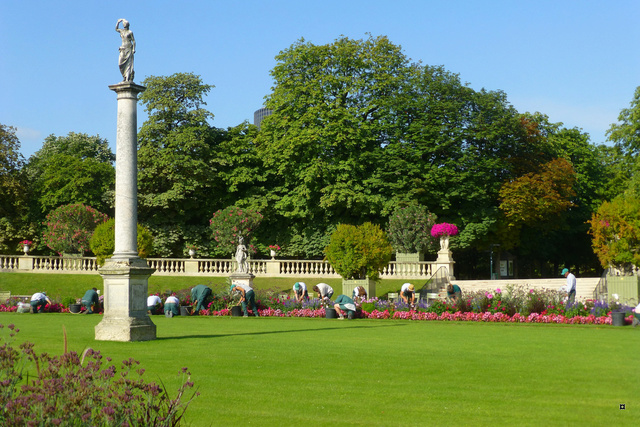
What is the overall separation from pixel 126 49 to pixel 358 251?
1602 centimetres

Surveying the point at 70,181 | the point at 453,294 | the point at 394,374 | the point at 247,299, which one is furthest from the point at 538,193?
the point at 394,374

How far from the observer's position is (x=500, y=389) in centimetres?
878

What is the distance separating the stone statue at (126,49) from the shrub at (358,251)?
49.8 ft

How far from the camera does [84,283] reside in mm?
41094

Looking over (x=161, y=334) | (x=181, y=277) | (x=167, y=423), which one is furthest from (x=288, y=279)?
(x=167, y=423)

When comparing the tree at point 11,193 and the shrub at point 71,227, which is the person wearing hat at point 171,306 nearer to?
the shrub at point 71,227

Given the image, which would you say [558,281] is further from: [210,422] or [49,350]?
[210,422]

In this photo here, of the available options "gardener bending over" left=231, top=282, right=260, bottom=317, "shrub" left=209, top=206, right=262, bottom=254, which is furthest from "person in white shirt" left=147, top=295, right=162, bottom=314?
"shrub" left=209, top=206, right=262, bottom=254

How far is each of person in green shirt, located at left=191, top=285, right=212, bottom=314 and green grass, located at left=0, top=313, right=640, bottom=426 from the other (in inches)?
349

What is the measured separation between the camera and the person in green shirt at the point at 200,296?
85.6 ft

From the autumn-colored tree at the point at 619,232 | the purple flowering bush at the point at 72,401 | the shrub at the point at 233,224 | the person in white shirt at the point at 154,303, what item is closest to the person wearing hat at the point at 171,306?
the person in white shirt at the point at 154,303

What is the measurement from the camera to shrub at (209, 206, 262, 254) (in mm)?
43469

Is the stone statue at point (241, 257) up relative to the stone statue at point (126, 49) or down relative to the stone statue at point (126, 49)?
down

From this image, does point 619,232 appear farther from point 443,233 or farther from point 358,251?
point 443,233
